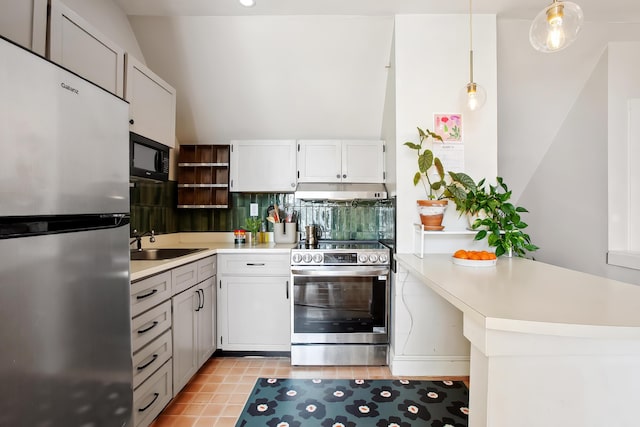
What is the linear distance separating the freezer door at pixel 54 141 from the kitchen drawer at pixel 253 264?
1678 mm

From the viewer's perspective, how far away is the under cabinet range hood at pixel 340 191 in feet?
9.55

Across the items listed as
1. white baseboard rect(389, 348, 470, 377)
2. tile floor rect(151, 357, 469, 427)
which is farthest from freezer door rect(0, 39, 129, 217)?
white baseboard rect(389, 348, 470, 377)

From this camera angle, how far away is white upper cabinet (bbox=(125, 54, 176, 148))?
1.97m

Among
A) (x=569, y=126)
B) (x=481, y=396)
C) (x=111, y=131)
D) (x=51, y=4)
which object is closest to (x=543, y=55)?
(x=569, y=126)

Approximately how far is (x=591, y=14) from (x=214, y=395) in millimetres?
3869

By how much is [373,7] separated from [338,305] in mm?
2314

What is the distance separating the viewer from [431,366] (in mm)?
2457

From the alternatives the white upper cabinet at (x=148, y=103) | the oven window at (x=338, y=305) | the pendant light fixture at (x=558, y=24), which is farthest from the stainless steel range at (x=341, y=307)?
the pendant light fixture at (x=558, y=24)

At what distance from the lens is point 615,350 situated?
3.20ft

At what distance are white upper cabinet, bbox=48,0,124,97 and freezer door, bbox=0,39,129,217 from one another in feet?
2.23

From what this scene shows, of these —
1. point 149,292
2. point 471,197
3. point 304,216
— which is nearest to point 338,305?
point 304,216

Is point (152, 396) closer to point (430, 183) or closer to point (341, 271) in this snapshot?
point (341, 271)

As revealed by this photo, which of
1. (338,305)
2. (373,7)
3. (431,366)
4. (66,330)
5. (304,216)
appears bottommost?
(431,366)

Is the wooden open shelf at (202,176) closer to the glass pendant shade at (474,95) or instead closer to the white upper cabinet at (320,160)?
the white upper cabinet at (320,160)
